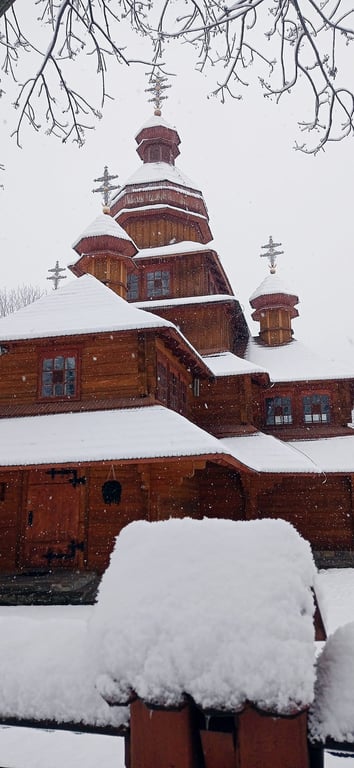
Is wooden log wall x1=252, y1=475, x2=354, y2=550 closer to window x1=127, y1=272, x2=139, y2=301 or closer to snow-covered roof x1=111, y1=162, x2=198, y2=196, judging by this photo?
window x1=127, y1=272, x2=139, y2=301

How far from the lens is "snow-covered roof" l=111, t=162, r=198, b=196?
20.7 m

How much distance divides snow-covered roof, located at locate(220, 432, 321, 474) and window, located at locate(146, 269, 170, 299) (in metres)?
6.07

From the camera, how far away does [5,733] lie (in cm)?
443

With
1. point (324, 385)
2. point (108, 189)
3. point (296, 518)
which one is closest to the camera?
point (296, 518)

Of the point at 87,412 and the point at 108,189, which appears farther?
the point at 108,189

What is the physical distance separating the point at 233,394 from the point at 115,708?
15.6 meters

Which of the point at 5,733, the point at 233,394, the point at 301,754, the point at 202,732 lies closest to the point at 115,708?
the point at 202,732

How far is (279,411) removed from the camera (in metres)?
18.4

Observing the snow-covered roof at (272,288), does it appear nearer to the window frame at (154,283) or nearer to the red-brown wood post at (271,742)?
the window frame at (154,283)

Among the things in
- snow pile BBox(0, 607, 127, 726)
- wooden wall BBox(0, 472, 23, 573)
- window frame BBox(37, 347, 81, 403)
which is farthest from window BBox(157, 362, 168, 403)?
snow pile BBox(0, 607, 127, 726)

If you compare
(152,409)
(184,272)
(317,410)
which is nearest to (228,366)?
(317,410)

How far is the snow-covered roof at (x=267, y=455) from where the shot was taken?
1415cm

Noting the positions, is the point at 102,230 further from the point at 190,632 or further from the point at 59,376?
the point at 190,632

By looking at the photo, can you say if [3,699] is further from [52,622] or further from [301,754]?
[301,754]
